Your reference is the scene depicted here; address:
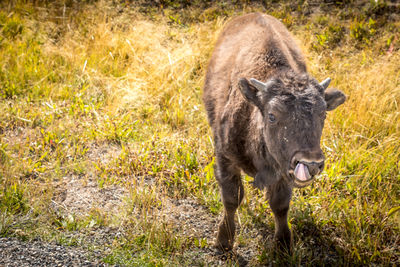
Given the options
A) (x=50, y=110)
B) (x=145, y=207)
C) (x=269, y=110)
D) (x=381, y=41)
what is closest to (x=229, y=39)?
(x=269, y=110)

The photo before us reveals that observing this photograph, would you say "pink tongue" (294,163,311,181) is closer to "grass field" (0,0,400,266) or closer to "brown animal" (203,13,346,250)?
"brown animal" (203,13,346,250)

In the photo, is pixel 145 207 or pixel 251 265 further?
pixel 145 207

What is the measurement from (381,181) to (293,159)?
2.37 meters

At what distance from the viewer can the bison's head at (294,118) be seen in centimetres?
279

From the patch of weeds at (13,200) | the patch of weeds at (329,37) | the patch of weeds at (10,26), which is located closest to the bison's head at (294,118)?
the patch of weeds at (13,200)

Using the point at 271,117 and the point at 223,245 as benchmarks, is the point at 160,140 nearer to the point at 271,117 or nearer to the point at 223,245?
the point at 223,245

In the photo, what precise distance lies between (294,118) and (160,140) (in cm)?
284

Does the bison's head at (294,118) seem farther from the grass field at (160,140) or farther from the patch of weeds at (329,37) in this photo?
the patch of weeds at (329,37)

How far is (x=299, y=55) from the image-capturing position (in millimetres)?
4406

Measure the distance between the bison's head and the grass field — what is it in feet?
4.45

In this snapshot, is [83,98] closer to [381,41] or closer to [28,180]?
[28,180]

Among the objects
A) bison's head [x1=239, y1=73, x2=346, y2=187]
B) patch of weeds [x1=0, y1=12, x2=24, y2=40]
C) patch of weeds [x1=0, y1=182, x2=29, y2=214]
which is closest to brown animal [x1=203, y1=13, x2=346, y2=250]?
bison's head [x1=239, y1=73, x2=346, y2=187]

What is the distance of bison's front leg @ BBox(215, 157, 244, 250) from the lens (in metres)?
3.96

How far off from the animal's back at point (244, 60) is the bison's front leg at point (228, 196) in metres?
0.53
